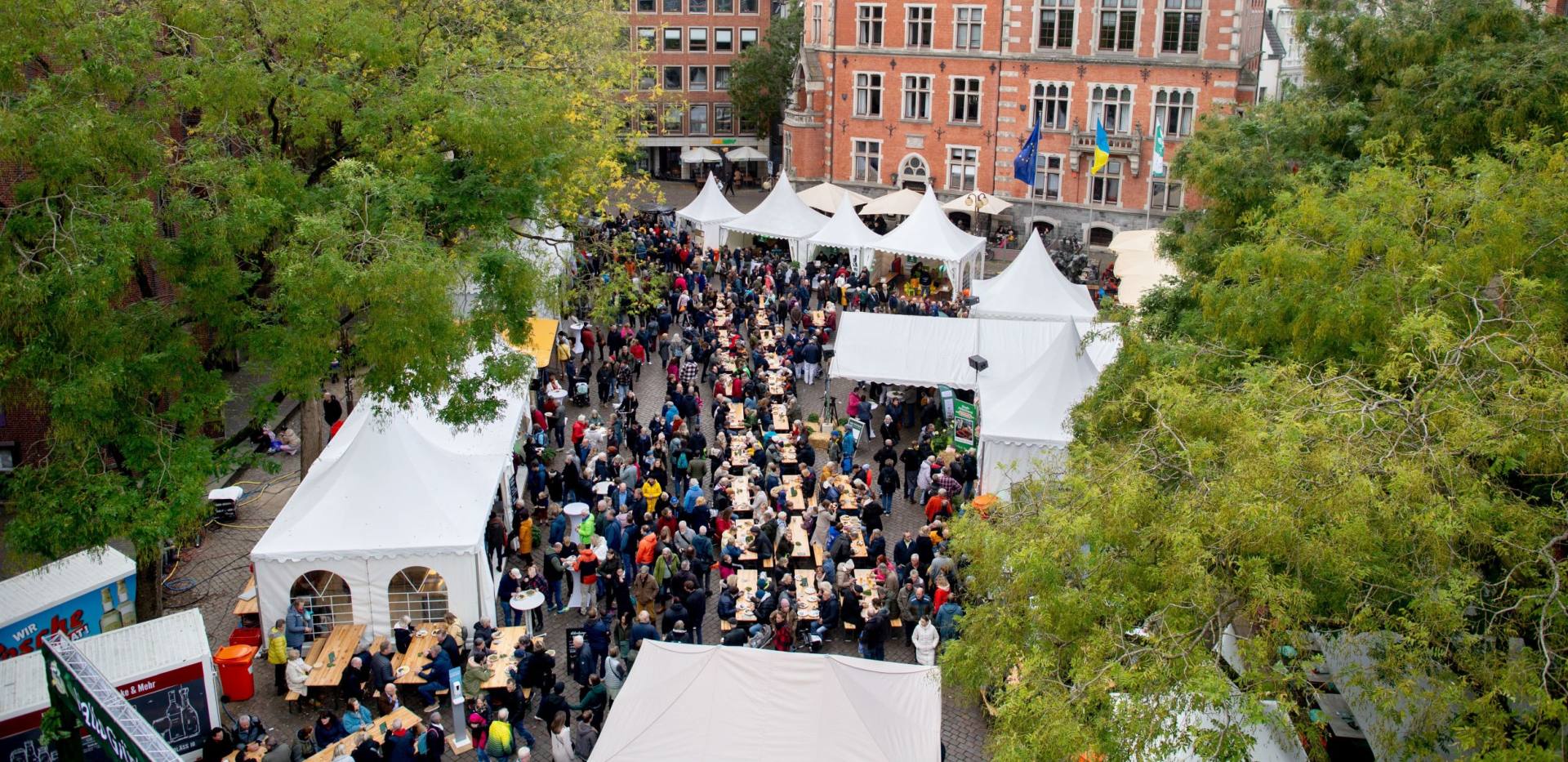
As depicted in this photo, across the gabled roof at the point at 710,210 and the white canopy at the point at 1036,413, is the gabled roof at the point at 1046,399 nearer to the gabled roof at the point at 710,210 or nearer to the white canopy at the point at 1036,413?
the white canopy at the point at 1036,413

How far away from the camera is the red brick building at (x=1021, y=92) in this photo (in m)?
41.8

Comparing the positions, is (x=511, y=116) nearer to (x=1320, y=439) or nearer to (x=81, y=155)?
(x=81, y=155)

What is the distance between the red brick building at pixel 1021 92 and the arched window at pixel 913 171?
0.17ft

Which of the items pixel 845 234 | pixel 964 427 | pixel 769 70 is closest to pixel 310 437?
pixel 964 427

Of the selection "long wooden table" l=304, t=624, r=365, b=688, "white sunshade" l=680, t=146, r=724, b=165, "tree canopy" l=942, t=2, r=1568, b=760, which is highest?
"tree canopy" l=942, t=2, r=1568, b=760

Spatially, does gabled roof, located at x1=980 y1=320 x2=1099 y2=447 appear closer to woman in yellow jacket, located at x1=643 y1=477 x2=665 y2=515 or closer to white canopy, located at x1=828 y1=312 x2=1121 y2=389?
white canopy, located at x1=828 y1=312 x2=1121 y2=389

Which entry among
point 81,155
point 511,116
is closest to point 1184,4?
point 511,116

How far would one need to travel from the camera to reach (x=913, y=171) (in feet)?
155

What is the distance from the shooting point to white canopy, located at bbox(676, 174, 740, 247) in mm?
39438

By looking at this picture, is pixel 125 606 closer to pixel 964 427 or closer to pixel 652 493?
pixel 652 493

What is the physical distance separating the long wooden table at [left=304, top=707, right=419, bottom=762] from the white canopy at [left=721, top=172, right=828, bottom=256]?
2496 cm

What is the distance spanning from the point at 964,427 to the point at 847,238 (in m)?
14.3

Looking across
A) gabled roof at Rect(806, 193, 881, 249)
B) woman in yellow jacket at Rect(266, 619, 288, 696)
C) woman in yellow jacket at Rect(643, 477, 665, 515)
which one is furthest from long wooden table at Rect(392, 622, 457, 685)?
gabled roof at Rect(806, 193, 881, 249)

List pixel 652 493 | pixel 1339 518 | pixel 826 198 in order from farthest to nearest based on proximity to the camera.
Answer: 1. pixel 826 198
2. pixel 652 493
3. pixel 1339 518
